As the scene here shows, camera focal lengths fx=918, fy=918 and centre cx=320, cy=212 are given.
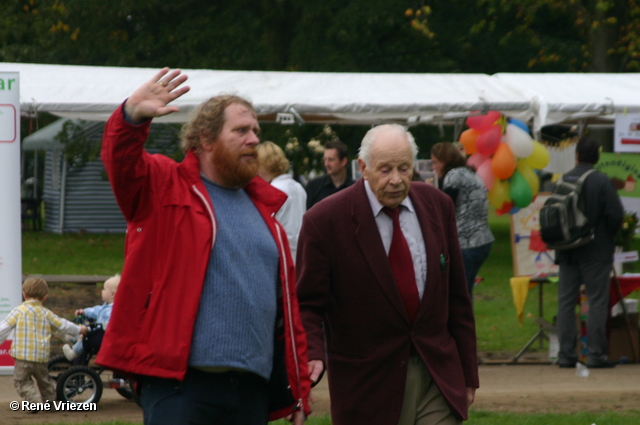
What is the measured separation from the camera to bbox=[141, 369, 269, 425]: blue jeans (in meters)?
3.18

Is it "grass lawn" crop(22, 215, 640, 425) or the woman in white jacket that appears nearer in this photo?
"grass lawn" crop(22, 215, 640, 425)

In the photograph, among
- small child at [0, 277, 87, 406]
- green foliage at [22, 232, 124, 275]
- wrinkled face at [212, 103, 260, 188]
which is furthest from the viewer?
green foliage at [22, 232, 124, 275]

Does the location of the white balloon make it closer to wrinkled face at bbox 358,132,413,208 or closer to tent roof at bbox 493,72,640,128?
tent roof at bbox 493,72,640,128

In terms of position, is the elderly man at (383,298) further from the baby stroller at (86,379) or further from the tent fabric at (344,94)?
the tent fabric at (344,94)

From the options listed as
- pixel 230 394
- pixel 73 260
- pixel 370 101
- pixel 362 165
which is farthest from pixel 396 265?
pixel 73 260

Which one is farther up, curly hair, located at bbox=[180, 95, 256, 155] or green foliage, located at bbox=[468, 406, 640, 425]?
curly hair, located at bbox=[180, 95, 256, 155]

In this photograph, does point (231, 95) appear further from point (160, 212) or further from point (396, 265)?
point (396, 265)

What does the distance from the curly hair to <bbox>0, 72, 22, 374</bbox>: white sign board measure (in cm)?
493

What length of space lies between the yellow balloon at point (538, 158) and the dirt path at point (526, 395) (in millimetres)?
2249

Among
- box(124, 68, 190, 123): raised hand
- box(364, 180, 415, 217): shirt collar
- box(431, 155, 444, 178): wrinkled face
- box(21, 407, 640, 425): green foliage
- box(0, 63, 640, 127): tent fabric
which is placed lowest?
box(21, 407, 640, 425): green foliage

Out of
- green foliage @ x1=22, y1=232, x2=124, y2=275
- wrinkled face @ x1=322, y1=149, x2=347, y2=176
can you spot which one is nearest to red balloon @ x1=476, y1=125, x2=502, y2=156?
wrinkled face @ x1=322, y1=149, x2=347, y2=176

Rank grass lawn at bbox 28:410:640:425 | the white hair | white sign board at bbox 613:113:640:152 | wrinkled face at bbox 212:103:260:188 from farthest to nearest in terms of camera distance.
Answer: white sign board at bbox 613:113:640:152 → grass lawn at bbox 28:410:640:425 → the white hair → wrinkled face at bbox 212:103:260:188

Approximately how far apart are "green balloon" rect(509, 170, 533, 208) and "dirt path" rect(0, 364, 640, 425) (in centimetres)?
178

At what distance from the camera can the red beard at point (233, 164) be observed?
336 cm
